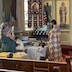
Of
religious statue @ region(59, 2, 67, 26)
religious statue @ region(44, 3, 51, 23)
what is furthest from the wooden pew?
religious statue @ region(59, 2, 67, 26)

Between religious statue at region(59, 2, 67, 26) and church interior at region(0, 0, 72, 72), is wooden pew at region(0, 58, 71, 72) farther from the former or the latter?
religious statue at region(59, 2, 67, 26)

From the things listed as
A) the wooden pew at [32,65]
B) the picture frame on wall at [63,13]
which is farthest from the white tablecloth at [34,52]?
the picture frame on wall at [63,13]

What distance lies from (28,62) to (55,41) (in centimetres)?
343

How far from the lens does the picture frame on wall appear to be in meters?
10.7

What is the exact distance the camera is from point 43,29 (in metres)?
9.98

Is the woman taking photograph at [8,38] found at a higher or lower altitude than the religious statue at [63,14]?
lower

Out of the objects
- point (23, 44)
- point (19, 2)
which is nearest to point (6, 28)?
point (23, 44)

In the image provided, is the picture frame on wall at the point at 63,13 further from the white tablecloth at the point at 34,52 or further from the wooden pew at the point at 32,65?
the wooden pew at the point at 32,65

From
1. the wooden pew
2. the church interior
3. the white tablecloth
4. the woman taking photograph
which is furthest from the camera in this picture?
the white tablecloth

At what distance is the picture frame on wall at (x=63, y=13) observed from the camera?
10.7m

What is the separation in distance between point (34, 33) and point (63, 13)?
1.76 metres

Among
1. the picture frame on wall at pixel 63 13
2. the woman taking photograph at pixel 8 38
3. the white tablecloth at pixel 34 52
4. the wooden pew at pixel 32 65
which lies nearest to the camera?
the wooden pew at pixel 32 65

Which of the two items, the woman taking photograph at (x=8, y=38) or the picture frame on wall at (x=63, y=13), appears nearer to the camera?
the woman taking photograph at (x=8, y=38)

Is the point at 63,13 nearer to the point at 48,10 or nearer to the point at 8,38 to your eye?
the point at 48,10
